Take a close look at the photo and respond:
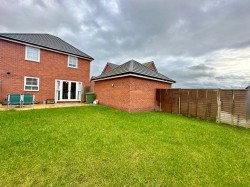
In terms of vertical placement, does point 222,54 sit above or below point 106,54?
below

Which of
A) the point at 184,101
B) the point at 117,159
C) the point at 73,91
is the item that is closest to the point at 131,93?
the point at 184,101

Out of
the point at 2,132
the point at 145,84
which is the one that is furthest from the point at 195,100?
the point at 2,132

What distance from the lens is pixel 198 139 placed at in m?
5.15

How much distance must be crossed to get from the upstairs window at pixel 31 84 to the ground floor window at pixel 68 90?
1.86 metres

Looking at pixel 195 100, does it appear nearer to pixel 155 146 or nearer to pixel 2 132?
pixel 155 146

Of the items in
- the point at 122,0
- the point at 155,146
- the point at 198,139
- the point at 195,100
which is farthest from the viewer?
the point at 122,0

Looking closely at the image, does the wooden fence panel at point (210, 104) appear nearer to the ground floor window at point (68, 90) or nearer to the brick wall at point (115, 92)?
the brick wall at point (115, 92)

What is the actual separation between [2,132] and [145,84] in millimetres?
9542

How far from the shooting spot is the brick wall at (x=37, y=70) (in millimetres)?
11227

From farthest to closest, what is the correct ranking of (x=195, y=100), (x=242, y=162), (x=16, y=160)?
(x=195, y=100)
(x=242, y=162)
(x=16, y=160)

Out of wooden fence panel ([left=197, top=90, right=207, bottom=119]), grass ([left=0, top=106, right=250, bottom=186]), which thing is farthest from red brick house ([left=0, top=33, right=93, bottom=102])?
wooden fence panel ([left=197, top=90, right=207, bottom=119])

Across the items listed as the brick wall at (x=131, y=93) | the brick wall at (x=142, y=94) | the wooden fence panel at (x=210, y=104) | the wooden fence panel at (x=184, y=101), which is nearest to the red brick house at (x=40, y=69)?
the brick wall at (x=131, y=93)

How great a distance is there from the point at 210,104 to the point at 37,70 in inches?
636

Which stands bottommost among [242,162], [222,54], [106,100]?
[242,162]
